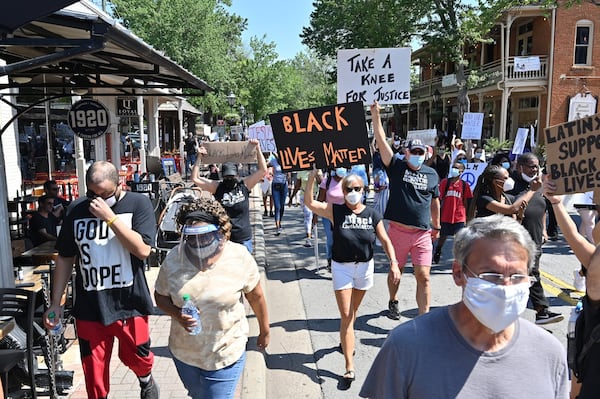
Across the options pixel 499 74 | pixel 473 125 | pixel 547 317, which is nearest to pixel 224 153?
pixel 547 317

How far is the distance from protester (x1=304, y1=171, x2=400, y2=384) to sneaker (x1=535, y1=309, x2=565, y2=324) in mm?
2024

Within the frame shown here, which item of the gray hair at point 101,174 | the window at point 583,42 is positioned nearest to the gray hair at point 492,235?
the gray hair at point 101,174

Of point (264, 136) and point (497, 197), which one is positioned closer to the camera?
point (497, 197)

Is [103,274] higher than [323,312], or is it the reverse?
[103,274]

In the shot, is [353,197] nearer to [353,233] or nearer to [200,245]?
[353,233]

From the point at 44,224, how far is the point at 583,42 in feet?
83.6

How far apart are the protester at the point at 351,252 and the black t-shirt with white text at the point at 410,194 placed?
2.63 ft

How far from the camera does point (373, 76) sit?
705 centimetres

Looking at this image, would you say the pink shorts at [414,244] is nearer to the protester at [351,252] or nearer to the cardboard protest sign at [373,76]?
the protester at [351,252]

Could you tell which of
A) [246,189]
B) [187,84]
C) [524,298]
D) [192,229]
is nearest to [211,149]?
[187,84]

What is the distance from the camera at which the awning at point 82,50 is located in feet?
10.9

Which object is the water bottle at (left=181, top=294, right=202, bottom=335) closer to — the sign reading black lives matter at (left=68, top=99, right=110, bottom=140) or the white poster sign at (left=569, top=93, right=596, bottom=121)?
the sign reading black lives matter at (left=68, top=99, right=110, bottom=140)

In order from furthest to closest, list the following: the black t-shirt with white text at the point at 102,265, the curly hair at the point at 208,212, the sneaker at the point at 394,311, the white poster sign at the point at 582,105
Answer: the white poster sign at the point at 582,105
the sneaker at the point at 394,311
the black t-shirt with white text at the point at 102,265
the curly hair at the point at 208,212

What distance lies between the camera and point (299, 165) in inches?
209
